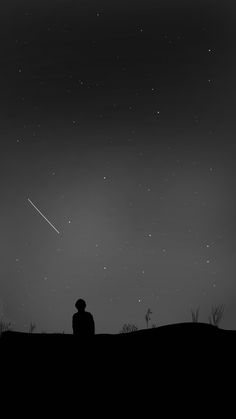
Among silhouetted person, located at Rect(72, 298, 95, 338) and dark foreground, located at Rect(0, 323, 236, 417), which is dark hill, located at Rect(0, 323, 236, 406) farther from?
silhouetted person, located at Rect(72, 298, 95, 338)

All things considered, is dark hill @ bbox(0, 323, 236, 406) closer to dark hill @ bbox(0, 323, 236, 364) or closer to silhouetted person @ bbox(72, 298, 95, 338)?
dark hill @ bbox(0, 323, 236, 364)

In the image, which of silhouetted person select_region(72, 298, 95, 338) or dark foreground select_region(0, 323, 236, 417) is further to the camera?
silhouetted person select_region(72, 298, 95, 338)

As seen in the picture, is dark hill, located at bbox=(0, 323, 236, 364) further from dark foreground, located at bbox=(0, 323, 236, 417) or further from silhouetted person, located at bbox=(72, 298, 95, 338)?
silhouetted person, located at bbox=(72, 298, 95, 338)

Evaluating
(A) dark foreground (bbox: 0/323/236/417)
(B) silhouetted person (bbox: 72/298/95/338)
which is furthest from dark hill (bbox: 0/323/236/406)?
(B) silhouetted person (bbox: 72/298/95/338)

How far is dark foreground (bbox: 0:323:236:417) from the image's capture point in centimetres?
644

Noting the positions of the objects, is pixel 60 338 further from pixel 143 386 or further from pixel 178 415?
pixel 178 415

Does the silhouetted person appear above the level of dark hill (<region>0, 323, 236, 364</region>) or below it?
above

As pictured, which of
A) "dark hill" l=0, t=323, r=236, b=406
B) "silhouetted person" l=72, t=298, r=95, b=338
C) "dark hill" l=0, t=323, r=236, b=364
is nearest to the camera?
"dark hill" l=0, t=323, r=236, b=406

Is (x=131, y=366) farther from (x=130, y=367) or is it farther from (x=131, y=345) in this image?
(x=131, y=345)

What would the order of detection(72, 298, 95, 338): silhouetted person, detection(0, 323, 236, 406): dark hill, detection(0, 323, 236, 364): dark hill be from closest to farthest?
detection(0, 323, 236, 406): dark hill → detection(0, 323, 236, 364): dark hill → detection(72, 298, 95, 338): silhouetted person

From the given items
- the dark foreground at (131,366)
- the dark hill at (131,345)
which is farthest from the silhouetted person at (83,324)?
the dark foreground at (131,366)

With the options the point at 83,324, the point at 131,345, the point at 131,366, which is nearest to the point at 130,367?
the point at 131,366

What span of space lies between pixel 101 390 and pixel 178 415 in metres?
1.14

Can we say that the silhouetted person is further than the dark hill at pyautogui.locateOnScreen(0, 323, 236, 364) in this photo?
Yes
